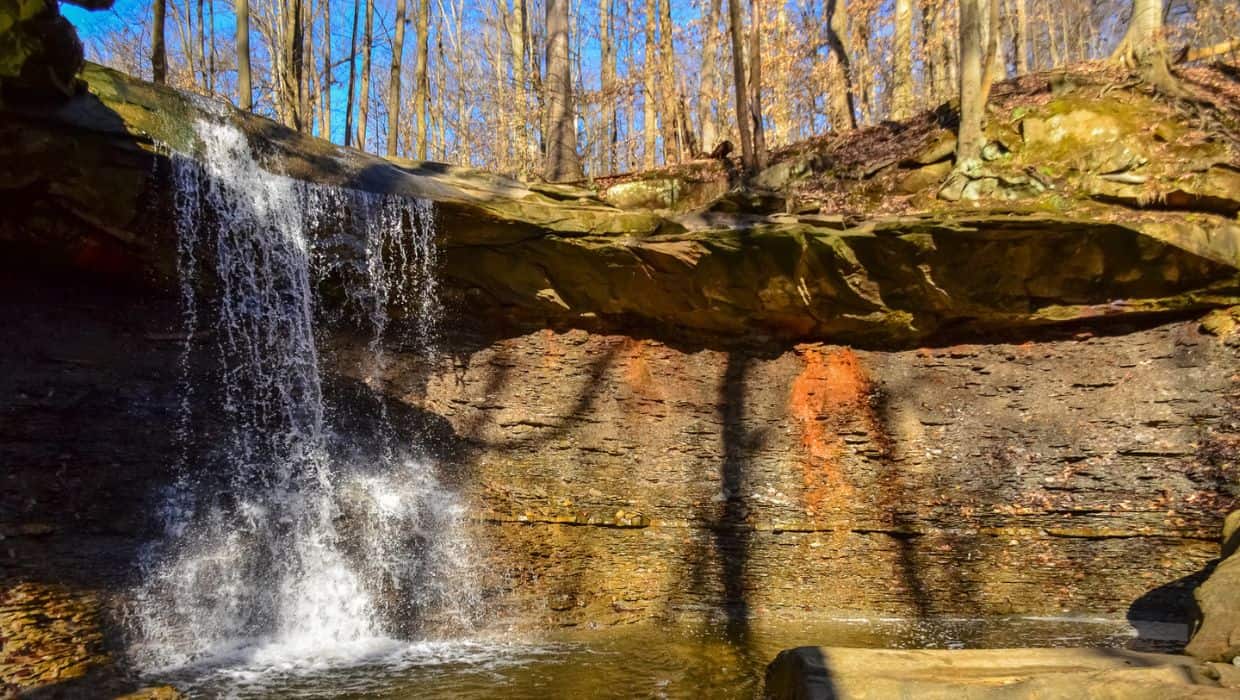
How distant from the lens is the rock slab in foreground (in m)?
3.72

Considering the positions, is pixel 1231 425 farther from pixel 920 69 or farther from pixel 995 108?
pixel 920 69

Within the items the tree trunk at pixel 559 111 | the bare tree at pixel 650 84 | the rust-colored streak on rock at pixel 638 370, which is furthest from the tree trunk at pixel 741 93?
the bare tree at pixel 650 84

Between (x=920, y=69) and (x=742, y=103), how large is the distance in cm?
1287

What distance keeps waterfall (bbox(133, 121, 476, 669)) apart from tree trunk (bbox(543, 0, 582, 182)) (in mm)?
4831

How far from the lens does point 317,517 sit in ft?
24.4

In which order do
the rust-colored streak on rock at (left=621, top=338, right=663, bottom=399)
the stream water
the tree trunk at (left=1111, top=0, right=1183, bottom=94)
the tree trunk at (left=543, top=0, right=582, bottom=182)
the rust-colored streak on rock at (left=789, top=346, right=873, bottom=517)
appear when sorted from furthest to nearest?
the tree trunk at (left=543, top=0, right=582, bottom=182) → the tree trunk at (left=1111, top=0, right=1183, bottom=94) → the rust-colored streak on rock at (left=621, top=338, right=663, bottom=399) → the rust-colored streak on rock at (left=789, top=346, right=873, bottom=517) → the stream water

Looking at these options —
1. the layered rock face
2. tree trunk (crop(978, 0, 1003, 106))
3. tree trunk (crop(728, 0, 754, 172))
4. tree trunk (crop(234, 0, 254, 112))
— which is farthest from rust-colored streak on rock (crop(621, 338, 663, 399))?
tree trunk (crop(234, 0, 254, 112))

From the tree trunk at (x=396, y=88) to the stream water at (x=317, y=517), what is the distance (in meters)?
5.23

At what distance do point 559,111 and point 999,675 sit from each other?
10.5 meters

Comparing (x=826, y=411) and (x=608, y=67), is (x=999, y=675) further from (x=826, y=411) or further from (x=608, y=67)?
(x=608, y=67)

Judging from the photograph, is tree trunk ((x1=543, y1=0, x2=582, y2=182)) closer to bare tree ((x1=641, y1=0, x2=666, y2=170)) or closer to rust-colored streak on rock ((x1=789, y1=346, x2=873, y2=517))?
bare tree ((x1=641, y1=0, x2=666, y2=170))

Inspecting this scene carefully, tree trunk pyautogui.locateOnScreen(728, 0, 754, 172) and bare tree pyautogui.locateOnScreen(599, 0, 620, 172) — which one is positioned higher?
bare tree pyautogui.locateOnScreen(599, 0, 620, 172)

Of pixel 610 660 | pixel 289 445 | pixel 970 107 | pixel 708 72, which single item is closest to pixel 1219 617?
pixel 610 660

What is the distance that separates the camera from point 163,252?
283 inches
